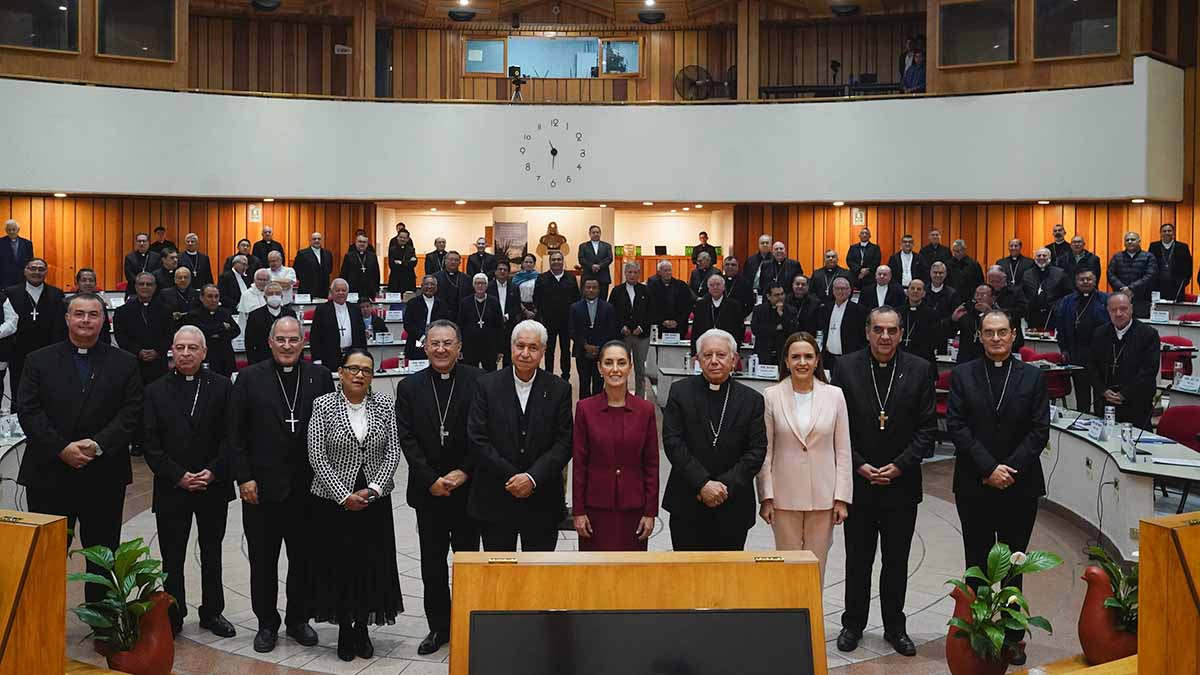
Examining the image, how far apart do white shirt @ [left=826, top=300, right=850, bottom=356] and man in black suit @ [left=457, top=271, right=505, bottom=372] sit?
3.25 metres

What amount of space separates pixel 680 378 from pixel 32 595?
823 centimetres

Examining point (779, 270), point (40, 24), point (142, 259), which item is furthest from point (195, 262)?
point (779, 270)

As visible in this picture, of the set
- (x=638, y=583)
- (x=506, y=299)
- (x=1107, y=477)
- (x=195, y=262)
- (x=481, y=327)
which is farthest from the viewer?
(x=195, y=262)

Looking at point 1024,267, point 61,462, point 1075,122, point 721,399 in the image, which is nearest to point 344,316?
point 61,462

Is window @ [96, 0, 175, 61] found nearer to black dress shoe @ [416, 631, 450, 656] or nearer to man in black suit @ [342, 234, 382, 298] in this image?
man in black suit @ [342, 234, 382, 298]

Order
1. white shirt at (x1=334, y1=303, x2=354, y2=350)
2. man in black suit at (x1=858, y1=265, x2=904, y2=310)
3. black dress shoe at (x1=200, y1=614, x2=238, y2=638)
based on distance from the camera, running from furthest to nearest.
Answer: man in black suit at (x1=858, y1=265, x2=904, y2=310) < white shirt at (x1=334, y1=303, x2=354, y2=350) < black dress shoe at (x1=200, y1=614, x2=238, y2=638)

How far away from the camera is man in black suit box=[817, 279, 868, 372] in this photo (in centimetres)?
1077

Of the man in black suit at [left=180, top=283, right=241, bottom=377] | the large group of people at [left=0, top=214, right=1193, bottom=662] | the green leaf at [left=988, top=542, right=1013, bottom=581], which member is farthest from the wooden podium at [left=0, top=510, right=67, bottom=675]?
the man in black suit at [left=180, top=283, right=241, bottom=377]

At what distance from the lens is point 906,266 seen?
1409 cm

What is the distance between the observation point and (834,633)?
18.0ft

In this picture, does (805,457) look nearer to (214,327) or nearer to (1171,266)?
(214,327)

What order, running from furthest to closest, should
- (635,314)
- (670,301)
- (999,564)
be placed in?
(670,301), (635,314), (999,564)

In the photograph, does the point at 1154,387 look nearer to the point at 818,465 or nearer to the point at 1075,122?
the point at 818,465

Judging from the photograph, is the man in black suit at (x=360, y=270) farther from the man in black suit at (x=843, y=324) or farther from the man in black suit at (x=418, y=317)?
the man in black suit at (x=843, y=324)
